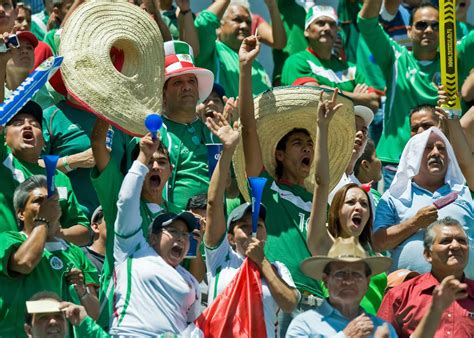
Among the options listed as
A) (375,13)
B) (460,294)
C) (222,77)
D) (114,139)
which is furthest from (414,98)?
(460,294)

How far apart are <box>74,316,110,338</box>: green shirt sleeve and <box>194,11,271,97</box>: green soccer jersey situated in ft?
14.6

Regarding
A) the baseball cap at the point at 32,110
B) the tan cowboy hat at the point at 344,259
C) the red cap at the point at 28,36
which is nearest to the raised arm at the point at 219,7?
the red cap at the point at 28,36

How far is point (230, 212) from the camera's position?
1005cm

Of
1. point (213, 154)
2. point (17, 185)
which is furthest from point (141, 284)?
point (213, 154)

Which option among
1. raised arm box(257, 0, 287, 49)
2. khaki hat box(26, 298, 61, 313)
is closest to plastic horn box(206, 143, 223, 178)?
khaki hat box(26, 298, 61, 313)

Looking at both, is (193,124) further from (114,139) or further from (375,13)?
(375,13)

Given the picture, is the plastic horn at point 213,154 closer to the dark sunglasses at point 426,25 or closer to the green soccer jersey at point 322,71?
the green soccer jersey at point 322,71

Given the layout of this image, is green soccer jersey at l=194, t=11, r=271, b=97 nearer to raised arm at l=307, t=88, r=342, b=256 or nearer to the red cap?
the red cap

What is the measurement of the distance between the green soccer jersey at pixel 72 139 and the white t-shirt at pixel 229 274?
1.57 m

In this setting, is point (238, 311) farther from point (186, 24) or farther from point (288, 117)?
point (186, 24)

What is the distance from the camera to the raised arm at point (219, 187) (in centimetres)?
908

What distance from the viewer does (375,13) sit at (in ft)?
40.3

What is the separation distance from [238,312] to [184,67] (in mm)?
2338

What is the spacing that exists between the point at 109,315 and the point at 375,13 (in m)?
4.33
